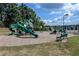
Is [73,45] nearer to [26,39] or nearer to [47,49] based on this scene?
[47,49]

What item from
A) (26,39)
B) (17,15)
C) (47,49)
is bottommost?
(47,49)

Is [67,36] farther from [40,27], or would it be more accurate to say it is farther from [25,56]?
[25,56]

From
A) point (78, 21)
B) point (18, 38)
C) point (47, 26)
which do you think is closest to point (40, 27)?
point (47, 26)

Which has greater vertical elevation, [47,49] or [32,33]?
[32,33]

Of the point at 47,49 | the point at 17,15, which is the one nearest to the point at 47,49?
the point at 47,49

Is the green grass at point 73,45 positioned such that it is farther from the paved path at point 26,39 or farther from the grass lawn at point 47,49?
the paved path at point 26,39

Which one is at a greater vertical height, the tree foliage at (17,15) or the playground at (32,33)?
the tree foliage at (17,15)

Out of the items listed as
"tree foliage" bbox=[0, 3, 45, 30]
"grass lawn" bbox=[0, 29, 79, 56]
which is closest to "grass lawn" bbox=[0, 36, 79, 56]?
"grass lawn" bbox=[0, 29, 79, 56]

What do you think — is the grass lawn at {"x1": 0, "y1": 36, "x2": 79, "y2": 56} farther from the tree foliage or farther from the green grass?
the tree foliage

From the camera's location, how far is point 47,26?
262cm

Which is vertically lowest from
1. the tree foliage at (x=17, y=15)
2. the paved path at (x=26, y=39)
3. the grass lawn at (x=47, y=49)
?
the grass lawn at (x=47, y=49)

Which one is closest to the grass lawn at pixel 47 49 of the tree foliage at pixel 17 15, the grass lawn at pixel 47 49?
the grass lawn at pixel 47 49

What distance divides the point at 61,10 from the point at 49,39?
369 millimetres

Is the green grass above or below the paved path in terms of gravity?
below
